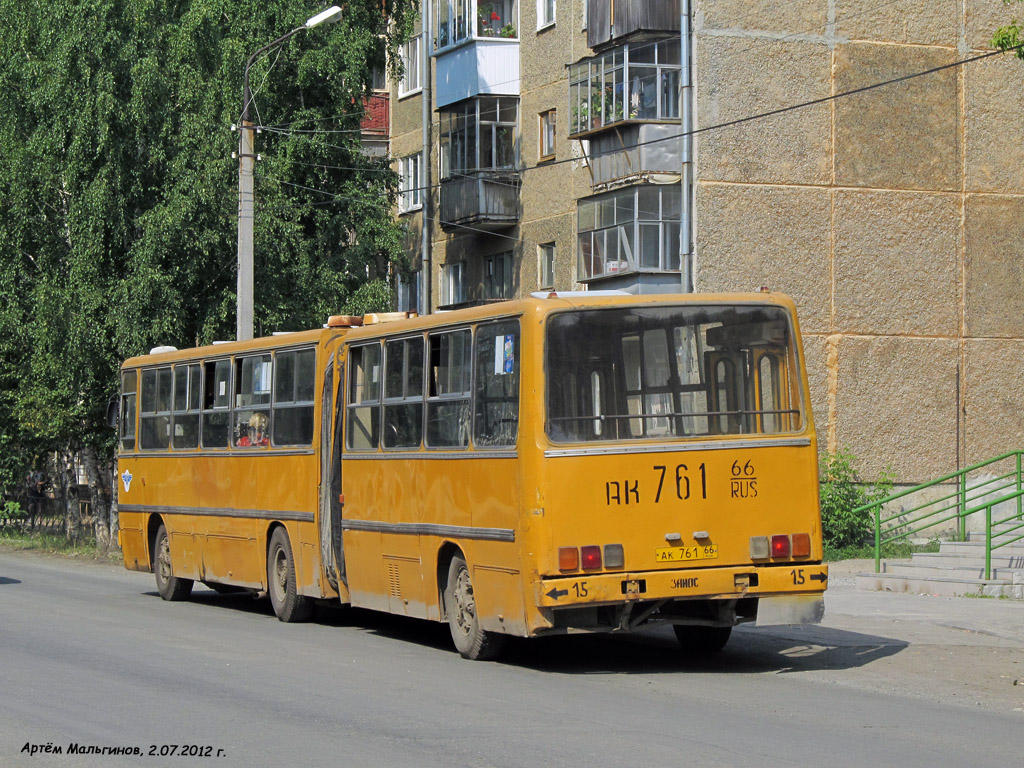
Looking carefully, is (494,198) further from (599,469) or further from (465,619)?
(599,469)

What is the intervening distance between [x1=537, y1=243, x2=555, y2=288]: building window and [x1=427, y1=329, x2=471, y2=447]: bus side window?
2331 centimetres

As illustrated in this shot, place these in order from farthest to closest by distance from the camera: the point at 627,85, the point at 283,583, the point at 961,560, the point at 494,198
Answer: the point at 494,198 → the point at 627,85 → the point at 961,560 → the point at 283,583

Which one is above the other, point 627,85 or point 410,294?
point 627,85

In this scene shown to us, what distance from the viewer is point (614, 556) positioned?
38.7 feet

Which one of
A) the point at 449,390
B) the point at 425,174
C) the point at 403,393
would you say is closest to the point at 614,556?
the point at 449,390

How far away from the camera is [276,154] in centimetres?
3519

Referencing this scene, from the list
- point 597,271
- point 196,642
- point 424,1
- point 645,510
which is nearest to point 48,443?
point 597,271

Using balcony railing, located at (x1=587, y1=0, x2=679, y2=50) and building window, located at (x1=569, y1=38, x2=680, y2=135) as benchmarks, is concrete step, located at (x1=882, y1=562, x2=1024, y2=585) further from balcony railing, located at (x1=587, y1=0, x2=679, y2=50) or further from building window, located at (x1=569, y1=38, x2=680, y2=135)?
balcony railing, located at (x1=587, y1=0, x2=679, y2=50)

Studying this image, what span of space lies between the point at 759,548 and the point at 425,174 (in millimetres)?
30299

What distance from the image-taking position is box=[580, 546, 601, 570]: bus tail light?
1171cm

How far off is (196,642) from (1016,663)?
6981 millimetres

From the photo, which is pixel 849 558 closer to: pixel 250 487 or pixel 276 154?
pixel 250 487

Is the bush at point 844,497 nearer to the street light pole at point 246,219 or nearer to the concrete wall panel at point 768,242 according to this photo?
the concrete wall panel at point 768,242

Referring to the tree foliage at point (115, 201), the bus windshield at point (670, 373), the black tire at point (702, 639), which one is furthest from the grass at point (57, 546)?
the bus windshield at point (670, 373)
